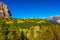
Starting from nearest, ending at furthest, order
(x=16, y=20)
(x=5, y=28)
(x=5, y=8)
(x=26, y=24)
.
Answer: (x=5, y=28), (x=26, y=24), (x=16, y=20), (x=5, y=8)

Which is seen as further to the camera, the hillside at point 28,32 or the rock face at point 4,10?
the rock face at point 4,10

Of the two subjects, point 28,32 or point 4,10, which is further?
point 4,10

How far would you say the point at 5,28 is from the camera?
40.0 meters

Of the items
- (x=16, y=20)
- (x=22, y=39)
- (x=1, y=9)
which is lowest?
(x=22, y=39)

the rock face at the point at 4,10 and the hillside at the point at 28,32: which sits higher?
the rock face at the point at 4,10

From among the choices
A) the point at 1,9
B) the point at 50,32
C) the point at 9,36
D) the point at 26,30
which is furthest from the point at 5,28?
the point at 1,9

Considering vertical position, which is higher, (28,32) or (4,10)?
(4,10)

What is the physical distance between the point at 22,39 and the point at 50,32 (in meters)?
7.08

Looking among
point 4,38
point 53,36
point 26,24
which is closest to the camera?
point 4,38

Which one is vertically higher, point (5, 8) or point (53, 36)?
point (5, 8)

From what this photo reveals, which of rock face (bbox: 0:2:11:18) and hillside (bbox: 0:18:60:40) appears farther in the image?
rock face (bbox: 0:2:11:18)

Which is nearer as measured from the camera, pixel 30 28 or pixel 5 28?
pixel 5 28

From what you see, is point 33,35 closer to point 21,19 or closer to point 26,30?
point 26,30

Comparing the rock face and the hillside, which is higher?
the rock face
